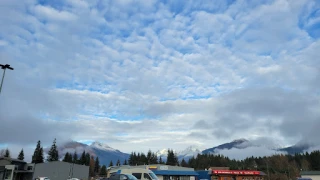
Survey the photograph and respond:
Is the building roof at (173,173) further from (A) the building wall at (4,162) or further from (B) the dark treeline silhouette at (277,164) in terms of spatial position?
(B) the dark treeline silhouette at (277,164)

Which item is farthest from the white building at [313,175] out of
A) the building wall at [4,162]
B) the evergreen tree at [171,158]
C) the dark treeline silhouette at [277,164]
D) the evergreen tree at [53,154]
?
the evergreen tree at [53,154]

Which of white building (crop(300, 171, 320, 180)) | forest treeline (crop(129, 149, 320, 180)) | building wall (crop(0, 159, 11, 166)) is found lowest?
white building (crop(300, 171, 320, 180))

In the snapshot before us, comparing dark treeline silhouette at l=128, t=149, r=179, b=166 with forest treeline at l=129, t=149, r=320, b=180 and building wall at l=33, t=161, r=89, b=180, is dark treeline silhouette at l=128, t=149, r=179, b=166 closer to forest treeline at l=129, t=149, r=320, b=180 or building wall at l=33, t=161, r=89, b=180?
forest treeline at l=129, t=149, r=320, b=180

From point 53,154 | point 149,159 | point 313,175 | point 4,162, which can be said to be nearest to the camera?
point 4,162

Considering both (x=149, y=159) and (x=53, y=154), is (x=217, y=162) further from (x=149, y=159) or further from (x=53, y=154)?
(x=53, y=154)

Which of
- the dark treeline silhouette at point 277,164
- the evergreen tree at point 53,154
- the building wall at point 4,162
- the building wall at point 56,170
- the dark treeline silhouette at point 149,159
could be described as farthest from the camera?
the dark treeline silhouette at point 149,159

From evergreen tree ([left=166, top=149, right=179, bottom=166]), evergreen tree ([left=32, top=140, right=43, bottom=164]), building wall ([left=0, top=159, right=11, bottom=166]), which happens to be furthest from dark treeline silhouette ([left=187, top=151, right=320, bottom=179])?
building wall ([left=0, top=159, right=11, bottom=166])

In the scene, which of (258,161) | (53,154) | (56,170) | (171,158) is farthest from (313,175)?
(53,154)

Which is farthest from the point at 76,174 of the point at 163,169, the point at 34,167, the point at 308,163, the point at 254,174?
the point at 308,163

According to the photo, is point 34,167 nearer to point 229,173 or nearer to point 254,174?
point 229,173

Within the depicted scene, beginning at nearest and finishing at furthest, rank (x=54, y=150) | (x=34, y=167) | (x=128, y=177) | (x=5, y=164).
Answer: (x=128, y=177), (x=5, y=164), (x=34, y=167), (x=54, y=150)

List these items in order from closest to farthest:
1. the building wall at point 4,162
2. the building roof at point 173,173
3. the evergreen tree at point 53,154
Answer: the building roof at point 173,173
the building wall at point 4,162
the evergreen tree at point 53,154

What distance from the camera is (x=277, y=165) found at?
417 ft

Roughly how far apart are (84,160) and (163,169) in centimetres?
7662
